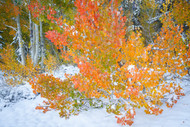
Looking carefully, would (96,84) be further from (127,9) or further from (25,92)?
(127,9)

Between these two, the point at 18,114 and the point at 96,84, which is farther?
the point at 18,114

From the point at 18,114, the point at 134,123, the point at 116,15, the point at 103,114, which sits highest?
the point at 116,15

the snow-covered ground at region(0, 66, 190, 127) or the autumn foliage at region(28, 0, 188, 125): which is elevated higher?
the autumn foliage at region(28, 0, 188, 125)

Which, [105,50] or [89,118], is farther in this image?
[89,118]

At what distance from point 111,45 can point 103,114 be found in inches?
104

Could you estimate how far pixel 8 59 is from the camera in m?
8.73

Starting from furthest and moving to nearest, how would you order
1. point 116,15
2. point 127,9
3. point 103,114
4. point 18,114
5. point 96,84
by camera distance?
1. point 127,9
2. point 18,114
3. point 103,114
4. point 96,84
5. point 116,15

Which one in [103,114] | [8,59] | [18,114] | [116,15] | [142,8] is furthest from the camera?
[142,8]

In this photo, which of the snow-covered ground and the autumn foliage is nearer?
the autumn foliage

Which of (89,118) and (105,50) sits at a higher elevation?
(105,50)

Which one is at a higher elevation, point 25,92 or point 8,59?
point 8,59

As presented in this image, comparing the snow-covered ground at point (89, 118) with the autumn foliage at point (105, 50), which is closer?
the autumn foliage at point (105, 50)

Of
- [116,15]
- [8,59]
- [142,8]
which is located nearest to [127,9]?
[142,8]

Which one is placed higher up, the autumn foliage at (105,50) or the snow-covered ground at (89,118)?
the autumn foliage at (105,50)
